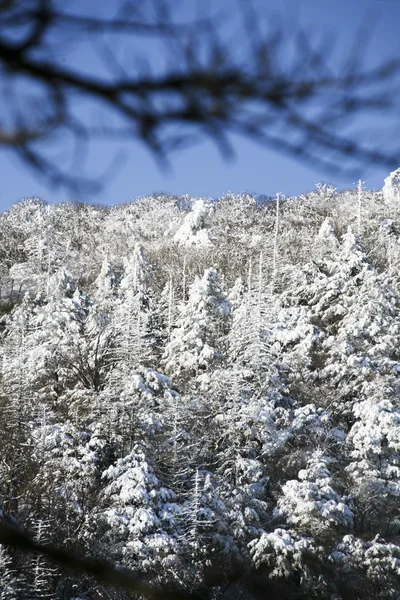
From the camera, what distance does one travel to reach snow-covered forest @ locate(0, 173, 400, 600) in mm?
14430

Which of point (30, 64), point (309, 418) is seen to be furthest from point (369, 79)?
point (309, 418)

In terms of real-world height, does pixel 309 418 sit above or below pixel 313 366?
below

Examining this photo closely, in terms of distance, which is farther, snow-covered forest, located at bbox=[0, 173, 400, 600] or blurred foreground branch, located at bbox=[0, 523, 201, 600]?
snow-covered forest, located at bbox=[0, 173, 400, 600]

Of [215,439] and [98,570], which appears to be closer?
[98,570]

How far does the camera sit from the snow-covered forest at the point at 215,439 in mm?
14430

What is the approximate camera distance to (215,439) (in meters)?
21.6

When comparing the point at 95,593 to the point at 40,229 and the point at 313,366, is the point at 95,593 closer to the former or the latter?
the point at 313,366

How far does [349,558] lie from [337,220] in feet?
180

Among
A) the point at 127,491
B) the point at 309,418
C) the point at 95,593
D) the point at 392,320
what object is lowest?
the point at 95,593

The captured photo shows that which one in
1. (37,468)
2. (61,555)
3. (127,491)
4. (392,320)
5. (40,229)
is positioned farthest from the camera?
(40,229)

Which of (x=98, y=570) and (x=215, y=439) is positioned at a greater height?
(x=215, y=439)

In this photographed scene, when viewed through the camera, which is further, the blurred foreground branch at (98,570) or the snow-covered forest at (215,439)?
the snow-covered forest at (215,439)

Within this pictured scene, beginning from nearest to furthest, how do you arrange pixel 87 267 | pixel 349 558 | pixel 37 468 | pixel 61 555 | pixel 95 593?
1. pixel 61 555
2. pixel 95 593
3. pixel 349 558
4. pixel 37 468
5. pixel 87 267

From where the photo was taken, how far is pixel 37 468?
17.8 m
